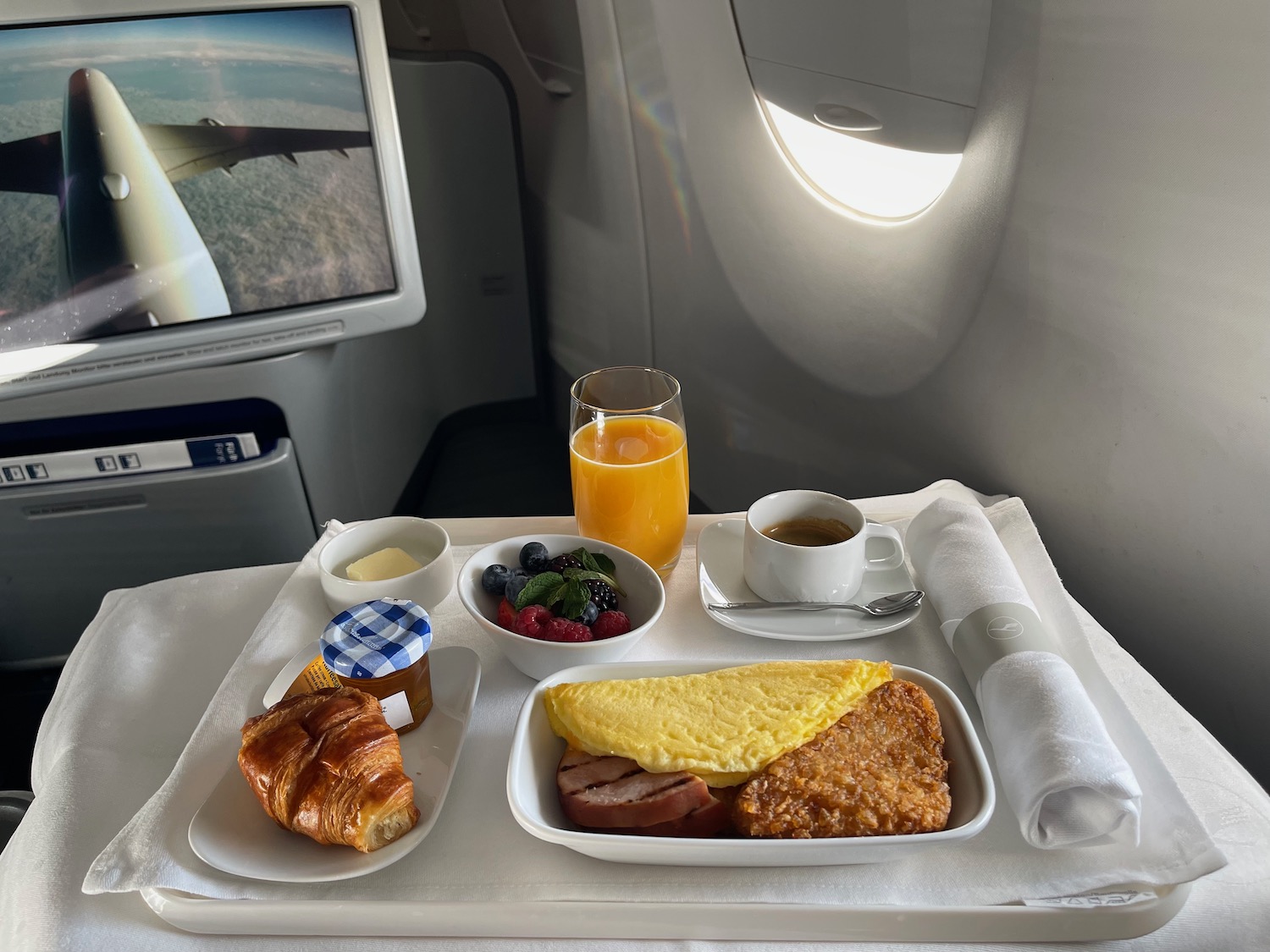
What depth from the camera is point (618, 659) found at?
820 mm

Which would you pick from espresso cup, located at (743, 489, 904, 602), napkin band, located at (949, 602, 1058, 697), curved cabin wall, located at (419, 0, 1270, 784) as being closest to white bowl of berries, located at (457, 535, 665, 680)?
espresso cup, located at (743, 489, 904, 602)

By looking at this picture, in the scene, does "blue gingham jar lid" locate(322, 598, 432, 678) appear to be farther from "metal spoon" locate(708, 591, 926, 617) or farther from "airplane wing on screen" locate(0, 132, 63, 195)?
"airplane wing on screen" locate(0, 132, 63, 195)

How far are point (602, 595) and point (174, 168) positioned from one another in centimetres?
96

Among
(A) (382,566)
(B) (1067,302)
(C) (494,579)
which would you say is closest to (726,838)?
(C) (494,579)

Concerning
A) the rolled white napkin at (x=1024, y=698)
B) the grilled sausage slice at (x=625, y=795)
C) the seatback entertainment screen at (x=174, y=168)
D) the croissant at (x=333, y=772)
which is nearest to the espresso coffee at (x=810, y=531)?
the rolled white napkin at (x=1024, y=698)

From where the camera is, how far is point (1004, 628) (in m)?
0.80

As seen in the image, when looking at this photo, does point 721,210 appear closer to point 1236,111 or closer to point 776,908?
point 1236,111

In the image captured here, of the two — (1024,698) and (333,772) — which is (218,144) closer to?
(333,772)

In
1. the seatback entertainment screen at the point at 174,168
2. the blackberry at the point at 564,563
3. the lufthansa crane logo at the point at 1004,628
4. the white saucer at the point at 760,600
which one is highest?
the seatback entertainment screen at the point at 174,168

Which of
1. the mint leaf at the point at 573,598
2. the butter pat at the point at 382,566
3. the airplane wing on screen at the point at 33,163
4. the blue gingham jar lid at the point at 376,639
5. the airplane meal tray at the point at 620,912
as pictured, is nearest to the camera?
the airplane meal tray at the point at 620,912

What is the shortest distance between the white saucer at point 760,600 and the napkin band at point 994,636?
66 mm

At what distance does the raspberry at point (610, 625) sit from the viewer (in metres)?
0.82

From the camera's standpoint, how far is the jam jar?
72 cm

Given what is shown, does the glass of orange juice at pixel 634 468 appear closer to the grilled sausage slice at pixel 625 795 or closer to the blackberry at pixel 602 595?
the blackberry at pixel 602 595
